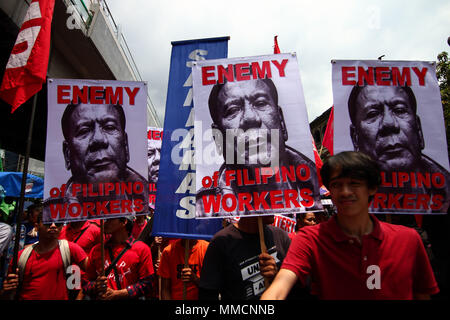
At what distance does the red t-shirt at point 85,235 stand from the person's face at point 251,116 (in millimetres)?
2791

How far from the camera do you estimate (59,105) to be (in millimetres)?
2844

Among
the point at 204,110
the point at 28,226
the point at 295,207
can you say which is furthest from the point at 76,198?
the point at 28,226

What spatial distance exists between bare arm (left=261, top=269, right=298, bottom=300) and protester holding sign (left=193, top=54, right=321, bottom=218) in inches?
24.9

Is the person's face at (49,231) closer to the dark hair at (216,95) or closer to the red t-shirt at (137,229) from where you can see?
the dark hair at (216,95)

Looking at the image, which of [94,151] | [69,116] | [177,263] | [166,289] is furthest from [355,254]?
[69,116]

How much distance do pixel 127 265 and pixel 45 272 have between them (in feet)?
A: 2.53

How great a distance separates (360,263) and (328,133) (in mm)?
3169

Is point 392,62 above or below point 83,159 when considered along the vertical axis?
above

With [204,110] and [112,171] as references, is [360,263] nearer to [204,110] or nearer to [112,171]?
[204,110]

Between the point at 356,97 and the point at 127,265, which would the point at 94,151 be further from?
the point at 356,97

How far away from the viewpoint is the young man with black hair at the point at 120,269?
2.68 metres

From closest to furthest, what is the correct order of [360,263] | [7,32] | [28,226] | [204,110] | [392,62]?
[360,263], [204,110], [392,62], [7,32], [28,226]

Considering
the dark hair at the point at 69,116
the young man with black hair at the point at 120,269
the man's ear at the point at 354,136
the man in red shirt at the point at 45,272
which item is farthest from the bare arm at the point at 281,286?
the man in red shirt at the point at 45,272

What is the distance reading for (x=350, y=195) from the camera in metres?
1.57
